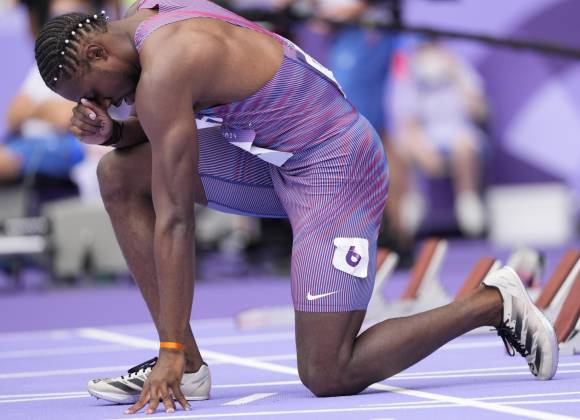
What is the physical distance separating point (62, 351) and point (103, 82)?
8.44 feet

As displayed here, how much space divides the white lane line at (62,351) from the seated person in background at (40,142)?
425cm

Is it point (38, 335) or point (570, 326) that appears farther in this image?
point (38, 335)

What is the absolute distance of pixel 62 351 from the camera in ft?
19.8

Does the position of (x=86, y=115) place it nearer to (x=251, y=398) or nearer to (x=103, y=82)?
(x=103, y=82)

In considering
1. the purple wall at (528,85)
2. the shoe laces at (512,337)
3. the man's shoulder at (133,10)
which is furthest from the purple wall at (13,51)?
the shoe laces at (512,337)

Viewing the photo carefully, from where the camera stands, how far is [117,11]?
10.0 m

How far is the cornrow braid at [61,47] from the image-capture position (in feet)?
12.1

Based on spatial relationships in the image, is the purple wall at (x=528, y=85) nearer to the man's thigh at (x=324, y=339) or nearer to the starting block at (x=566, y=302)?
the starting block at (x=566, y=302)

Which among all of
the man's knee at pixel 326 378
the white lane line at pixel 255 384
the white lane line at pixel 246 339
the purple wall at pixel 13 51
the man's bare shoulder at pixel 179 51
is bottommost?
the purple wall at pixel 13 51

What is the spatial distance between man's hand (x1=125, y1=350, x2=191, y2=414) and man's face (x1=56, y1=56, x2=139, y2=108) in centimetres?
80

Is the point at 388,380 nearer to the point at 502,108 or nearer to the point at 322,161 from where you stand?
the point at 322,161

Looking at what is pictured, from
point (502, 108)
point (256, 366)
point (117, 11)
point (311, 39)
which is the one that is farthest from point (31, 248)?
point (502, 108)

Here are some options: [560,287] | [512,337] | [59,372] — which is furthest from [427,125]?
[512,337]

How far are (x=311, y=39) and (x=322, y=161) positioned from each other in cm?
747
